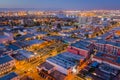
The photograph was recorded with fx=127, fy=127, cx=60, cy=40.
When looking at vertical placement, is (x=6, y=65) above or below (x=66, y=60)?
below

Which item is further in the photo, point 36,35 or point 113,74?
point 36,35

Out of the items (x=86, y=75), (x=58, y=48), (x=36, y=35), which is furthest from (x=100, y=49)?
(x=36, y=35)

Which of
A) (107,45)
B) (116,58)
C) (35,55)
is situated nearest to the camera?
(116,58)

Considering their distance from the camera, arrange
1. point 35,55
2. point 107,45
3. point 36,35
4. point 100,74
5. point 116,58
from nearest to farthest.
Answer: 1. point 100,74
2. point 116,58
3. point 35,55
4. point 107,45
5. point 36,35

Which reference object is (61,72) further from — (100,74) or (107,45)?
(107,45)

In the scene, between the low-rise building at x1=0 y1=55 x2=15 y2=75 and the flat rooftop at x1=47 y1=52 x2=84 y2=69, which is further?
the flat rooftop at x1=47 y1=52 x2=84 y2=69

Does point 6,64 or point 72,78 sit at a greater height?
point 6,64

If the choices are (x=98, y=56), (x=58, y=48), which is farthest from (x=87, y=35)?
(x=98, y=56)

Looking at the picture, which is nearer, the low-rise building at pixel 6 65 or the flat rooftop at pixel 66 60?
the low-rise building at pixel 6 65

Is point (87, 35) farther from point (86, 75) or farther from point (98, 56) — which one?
point (86, 75)

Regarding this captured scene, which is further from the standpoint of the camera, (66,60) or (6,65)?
(66,60)
